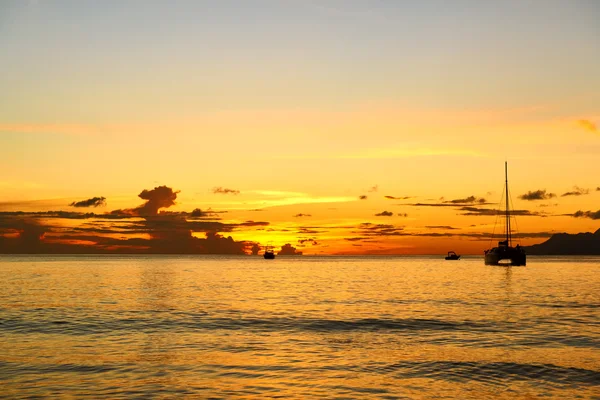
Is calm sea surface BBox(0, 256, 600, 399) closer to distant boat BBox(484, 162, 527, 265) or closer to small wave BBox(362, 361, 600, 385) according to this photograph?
small wave BBox(362, 361, 600, 385)

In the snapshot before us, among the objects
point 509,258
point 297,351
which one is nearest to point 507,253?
point 509,258

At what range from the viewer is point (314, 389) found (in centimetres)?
2416

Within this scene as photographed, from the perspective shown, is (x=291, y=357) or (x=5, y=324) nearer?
(x=291, y=357)

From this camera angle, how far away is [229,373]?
1073 inches

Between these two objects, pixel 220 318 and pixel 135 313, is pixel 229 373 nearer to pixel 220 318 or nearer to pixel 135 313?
pixel 220 318

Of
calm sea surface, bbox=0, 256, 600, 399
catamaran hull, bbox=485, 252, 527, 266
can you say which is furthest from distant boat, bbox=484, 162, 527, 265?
calm sea surface, bbox=0, 256, 600, 399

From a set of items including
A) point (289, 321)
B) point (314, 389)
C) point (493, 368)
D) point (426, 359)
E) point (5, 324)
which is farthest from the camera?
point (289, 321)

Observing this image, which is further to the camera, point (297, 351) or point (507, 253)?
point (507, 253)

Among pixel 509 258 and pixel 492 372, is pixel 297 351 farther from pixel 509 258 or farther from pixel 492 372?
pixel 509 258

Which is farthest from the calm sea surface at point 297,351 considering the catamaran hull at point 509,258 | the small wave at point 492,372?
the catamaran hull at point 509,258

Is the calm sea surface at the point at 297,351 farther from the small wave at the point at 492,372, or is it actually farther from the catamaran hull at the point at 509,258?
the catamaran hull at the point at 509,258

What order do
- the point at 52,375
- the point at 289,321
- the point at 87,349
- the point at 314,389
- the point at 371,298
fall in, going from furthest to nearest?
the point at 371,298 → the point at 289,321 → the point at 87,349 → the point at 52,375 → the point at 314,389

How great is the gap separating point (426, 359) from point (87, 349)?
19.4m

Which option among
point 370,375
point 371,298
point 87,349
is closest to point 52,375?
point 87,349
